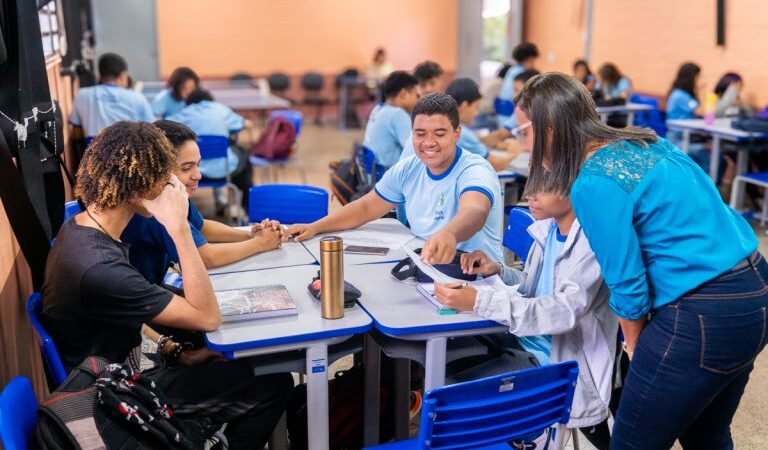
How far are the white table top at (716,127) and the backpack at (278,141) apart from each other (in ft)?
11.3

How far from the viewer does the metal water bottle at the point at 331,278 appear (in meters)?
2.05

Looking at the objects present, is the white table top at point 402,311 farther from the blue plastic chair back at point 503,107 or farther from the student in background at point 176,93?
the blue plastic chair back at point 503,107

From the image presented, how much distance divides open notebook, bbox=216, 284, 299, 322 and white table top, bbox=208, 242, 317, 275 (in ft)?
0.86

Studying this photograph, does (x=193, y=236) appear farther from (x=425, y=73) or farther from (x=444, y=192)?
(x=425, y=73)

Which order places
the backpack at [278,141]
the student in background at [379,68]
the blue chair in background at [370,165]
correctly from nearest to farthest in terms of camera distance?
1. the blue chair in background at [370,165]
2. the backpack at [278,141]
3. the student in background at [379,68]

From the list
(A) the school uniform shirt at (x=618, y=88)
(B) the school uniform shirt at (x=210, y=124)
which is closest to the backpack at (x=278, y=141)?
(B) the school uniform shirt at (x=210, y=124)

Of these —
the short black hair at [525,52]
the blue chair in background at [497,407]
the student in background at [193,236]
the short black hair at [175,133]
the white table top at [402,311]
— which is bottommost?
the blue chair in background at [497,407]

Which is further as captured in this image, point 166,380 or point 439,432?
point 166,380

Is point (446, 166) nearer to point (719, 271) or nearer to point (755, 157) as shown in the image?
point (719, 271)

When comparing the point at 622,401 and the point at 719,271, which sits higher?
the point at 719,271

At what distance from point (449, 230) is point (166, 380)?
104 centimetres

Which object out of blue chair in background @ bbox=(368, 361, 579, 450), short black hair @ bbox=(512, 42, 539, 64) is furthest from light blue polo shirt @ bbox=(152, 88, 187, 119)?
blue chair in background @ bbox=(368, 361, 579, 450)

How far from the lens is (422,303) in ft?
7.41

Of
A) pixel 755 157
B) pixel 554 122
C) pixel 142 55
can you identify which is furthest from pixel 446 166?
pixel 142 55
